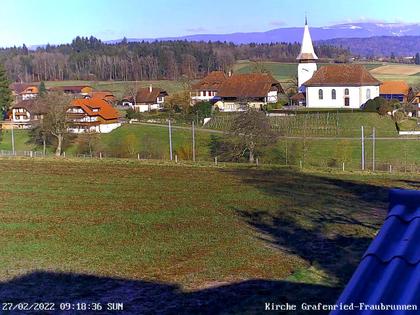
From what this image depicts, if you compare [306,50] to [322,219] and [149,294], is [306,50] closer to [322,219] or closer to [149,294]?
[322,219]

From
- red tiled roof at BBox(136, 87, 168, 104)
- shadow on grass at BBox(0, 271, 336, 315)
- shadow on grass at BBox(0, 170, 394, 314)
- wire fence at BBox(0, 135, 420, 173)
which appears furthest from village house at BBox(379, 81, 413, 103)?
shadow on grass at BBox(0, 271, 336, 315)

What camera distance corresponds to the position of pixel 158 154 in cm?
2688

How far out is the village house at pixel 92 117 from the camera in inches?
1353

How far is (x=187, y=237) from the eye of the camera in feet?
35.3

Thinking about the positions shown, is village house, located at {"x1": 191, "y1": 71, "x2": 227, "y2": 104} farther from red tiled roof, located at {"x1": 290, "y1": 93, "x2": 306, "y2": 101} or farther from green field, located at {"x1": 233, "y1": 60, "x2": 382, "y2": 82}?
green field, located at {"x1": 233, "y1": 60, "x2": 382, "y2": 82}

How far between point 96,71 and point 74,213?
234 ft

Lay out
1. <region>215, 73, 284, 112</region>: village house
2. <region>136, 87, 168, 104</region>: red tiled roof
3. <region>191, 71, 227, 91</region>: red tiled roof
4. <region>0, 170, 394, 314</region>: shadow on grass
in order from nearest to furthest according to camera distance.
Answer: <region>0, 170, 394, 314</region>: shadow on grass, <region>215, 73, 284, 112</region>: village house, <region>136, 87, 168, 104</region>: red tiled roof, <region>191, 71, 227, 91</region>: red tiled roof

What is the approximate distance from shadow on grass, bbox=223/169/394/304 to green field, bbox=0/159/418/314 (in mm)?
26

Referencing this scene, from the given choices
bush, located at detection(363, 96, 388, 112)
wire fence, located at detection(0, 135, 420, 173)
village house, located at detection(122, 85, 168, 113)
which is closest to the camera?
wire fence, located at detection(0, 135, 420, 173)

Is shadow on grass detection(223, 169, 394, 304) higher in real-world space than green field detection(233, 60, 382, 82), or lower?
lower

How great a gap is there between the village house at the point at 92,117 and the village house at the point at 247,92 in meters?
8.01

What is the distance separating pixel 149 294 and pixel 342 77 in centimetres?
3537

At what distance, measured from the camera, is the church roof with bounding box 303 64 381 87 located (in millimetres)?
40625

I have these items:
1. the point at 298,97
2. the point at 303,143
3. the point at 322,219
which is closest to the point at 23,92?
the point at 298,97
